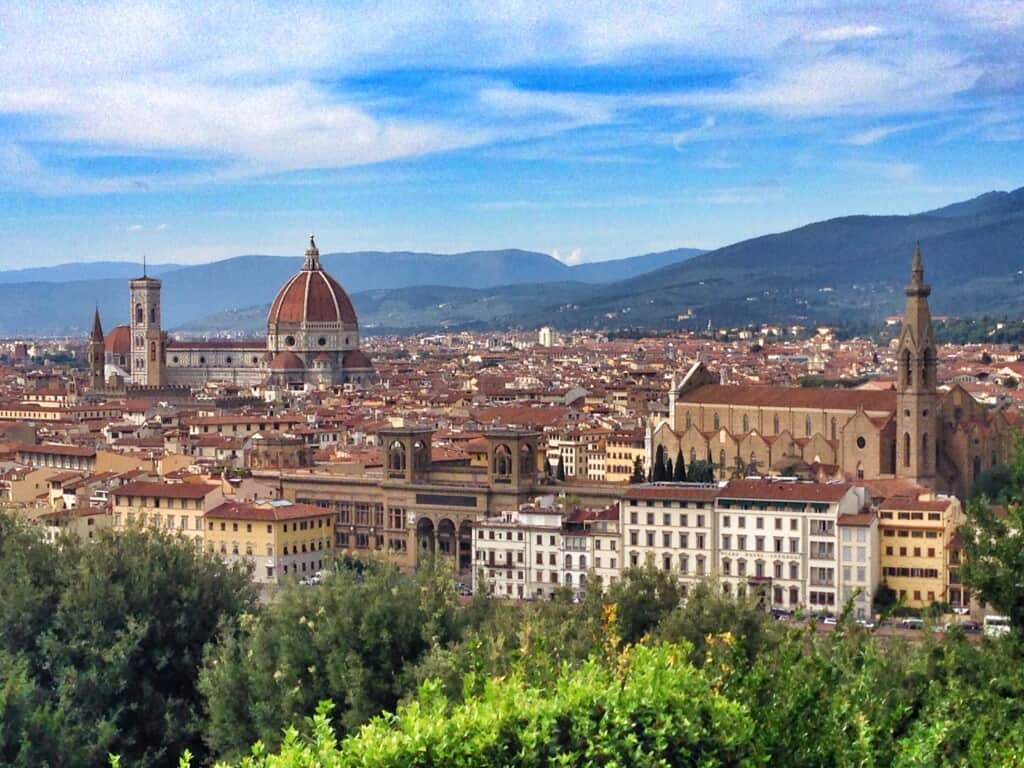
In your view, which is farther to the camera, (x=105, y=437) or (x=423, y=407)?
(x=423, y=407)

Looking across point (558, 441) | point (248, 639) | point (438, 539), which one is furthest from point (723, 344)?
point (248, 639)

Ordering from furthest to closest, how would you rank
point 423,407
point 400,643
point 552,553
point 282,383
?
point 282,383, point 423,407, point 552,553, point 400,643

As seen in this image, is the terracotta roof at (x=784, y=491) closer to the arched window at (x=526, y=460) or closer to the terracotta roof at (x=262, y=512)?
the arched window at (x=526, y=460)

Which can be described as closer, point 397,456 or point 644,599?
point 644,599

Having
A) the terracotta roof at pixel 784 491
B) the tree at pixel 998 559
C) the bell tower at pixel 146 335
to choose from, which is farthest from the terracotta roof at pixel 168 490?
the bell tower at pixel 146 335

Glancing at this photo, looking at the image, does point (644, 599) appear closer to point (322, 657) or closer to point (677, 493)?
point (322, 657)

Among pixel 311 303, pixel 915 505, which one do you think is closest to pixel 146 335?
pixel 311 303

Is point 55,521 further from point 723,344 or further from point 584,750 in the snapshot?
point 723,344

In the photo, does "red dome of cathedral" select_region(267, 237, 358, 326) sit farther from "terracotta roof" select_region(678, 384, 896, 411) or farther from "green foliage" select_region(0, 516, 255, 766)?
"green foliage" select_region(0, 516, 255, 766)
